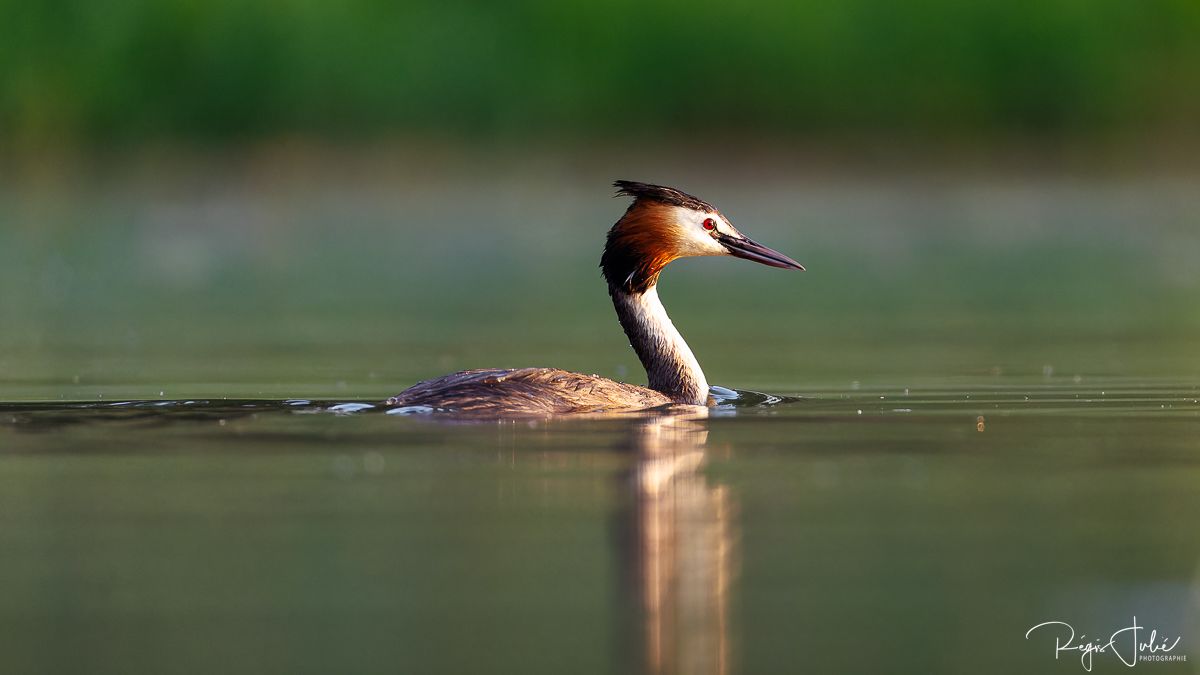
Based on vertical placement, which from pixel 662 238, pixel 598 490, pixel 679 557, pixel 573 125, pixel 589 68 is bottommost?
pixel 679 557

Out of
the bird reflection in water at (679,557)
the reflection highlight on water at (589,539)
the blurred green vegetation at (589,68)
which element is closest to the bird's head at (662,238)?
the reflection highlight on water at (589,539)

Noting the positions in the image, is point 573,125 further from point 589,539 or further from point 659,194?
point 589,539

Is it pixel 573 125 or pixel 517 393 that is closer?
pixel 517 393

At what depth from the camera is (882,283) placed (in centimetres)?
2041

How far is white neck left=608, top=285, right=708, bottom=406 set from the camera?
37.6 ft

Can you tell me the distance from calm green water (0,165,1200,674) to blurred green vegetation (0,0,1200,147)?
37.2 feet

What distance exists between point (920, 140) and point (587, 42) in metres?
5.13

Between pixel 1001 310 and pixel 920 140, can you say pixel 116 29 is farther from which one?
pixel 1001 310

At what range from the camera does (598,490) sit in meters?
7.84

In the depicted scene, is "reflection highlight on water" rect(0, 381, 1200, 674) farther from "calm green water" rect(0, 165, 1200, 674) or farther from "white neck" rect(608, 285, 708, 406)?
"white neck" rect(608, 285, 708, 406)

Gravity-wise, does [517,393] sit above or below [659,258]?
below
